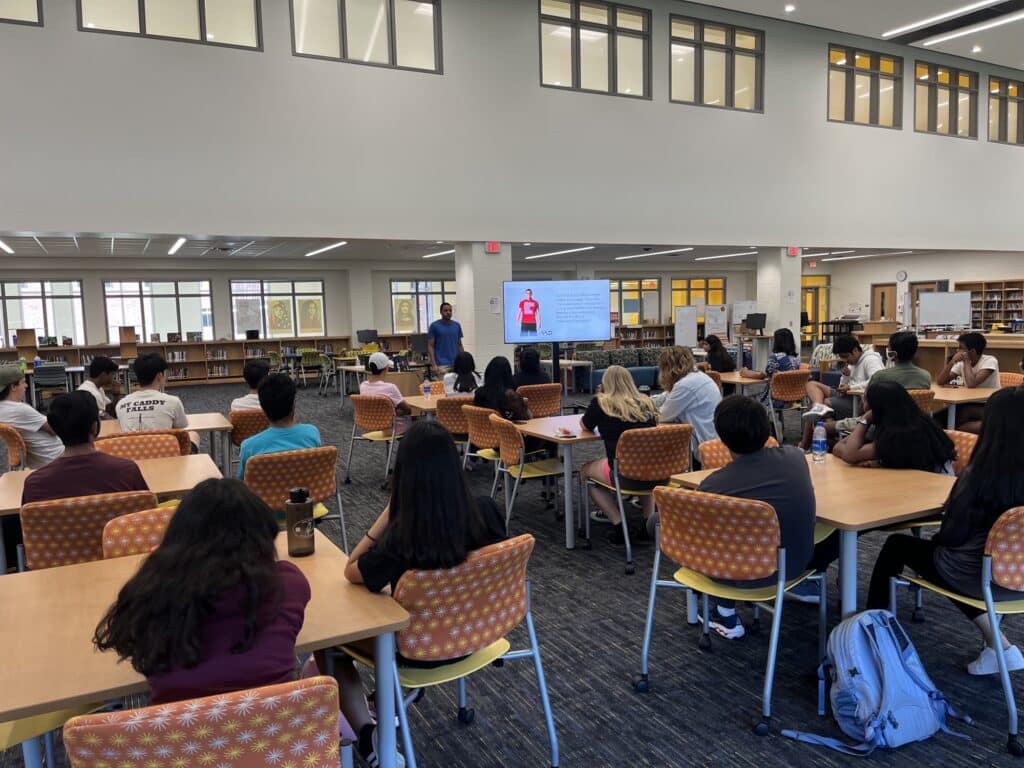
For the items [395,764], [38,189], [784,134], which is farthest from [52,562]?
[784,134]

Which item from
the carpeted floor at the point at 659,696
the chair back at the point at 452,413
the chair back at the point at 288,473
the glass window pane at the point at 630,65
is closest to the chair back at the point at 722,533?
the carpeted floor at the point at 659,696

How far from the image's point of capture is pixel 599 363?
490 inches

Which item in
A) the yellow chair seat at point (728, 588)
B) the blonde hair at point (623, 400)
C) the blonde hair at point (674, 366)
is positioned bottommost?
the yellow chair seat at point (728, 588)

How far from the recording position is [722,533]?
2453 mm

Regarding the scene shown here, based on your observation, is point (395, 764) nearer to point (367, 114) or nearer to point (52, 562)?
point (52, 562)

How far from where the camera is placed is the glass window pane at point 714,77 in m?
11.8

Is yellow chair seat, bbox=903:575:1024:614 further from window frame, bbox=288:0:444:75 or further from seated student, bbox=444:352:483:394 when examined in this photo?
window frame, bbox=288:0:444:75

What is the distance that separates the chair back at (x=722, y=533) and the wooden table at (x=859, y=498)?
32 cm

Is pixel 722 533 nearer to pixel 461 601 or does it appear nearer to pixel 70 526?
pixel 461 601

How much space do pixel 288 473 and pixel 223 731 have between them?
2274 millimetres

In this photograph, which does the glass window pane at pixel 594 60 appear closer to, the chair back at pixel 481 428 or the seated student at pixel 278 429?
the chair back at pixel 481 428

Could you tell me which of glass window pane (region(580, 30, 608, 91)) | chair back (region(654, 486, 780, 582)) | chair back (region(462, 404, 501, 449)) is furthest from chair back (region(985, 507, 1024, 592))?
glass window pane (region(580, 30, 608, 91))

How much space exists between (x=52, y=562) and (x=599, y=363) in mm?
10442

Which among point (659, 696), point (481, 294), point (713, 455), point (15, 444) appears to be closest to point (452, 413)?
point (713, 455)
